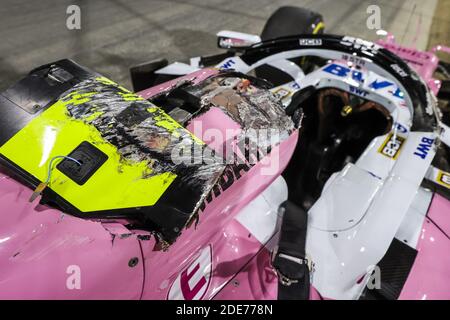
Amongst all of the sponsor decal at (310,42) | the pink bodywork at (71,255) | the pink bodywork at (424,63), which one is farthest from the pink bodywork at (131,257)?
the pink bodywork at (424,63)

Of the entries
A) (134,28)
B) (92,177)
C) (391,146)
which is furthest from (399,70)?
(134,28)

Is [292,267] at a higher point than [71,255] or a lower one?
lower

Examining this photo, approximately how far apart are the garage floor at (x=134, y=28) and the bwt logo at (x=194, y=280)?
A: 2431mm

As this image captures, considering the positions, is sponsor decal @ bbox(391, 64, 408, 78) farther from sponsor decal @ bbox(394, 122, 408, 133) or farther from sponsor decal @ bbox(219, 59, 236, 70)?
sponsor decal @ bbox(219, 59, 236, 70)

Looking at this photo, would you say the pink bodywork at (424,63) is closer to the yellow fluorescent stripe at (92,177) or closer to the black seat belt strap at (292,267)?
the black seat belt strap at (292,267)

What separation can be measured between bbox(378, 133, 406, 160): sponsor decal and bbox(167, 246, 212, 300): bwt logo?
93 cm

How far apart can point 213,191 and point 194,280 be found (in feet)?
1.25

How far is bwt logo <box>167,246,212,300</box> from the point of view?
102 cm

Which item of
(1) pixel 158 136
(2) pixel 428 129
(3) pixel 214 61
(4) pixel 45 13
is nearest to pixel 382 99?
(2) pixel 428 129

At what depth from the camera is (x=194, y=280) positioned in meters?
1.09

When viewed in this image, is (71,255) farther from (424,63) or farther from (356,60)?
(424,63)

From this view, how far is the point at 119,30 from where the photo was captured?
13.5 feet

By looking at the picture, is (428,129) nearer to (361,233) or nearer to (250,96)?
(361,233)


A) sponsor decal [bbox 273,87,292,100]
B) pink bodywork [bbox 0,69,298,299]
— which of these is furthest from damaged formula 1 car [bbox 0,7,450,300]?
sponsor decal [bbox 273,87,292,100]
